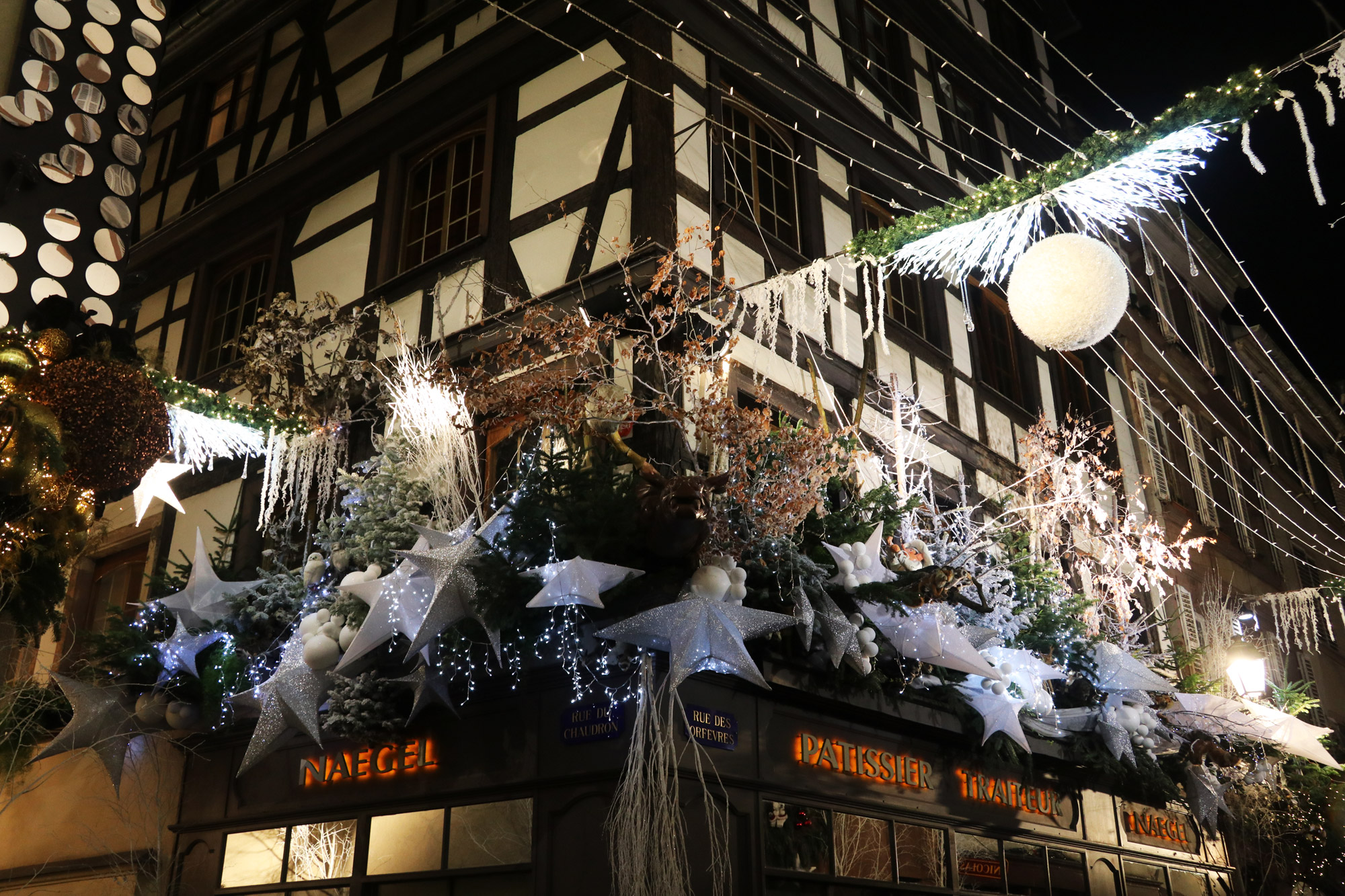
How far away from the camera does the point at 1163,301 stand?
721 inches

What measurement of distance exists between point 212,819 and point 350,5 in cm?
823

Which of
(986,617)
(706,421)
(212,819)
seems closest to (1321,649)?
Answer: (986,617)

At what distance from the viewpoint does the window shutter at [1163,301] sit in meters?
17.5

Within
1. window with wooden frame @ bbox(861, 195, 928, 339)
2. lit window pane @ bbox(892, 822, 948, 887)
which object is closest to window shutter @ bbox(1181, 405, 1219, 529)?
window with wooden frame @ bbox(861, 195, 928, 339)

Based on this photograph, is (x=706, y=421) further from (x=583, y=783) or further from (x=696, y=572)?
(x=583, y=783)

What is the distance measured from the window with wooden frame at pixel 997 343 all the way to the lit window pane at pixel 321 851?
8.02 metres

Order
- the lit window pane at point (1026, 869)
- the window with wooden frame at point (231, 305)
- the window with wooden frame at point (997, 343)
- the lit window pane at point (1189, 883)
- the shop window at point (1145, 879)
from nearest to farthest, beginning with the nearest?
the lit window pane at point (1026, 869), the shop window at point (1145, 879), the lit window pane at point (1189, 883), the window with wooden frame at point (231, 305), the window with wooden frame at point (997, 343)

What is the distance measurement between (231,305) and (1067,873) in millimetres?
9695

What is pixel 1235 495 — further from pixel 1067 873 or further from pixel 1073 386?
pixel 1067 873

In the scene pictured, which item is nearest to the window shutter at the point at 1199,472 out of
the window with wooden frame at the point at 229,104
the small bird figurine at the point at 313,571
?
the small bird figurine at the point at 313,571

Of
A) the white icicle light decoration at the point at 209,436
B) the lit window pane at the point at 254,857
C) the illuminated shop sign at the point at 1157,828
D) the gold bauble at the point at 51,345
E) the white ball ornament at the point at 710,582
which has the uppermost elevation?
the white icicle light decoration at the point at 209,436

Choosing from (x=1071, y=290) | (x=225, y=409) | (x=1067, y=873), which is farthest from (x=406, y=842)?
A: (x=1067, y=873)

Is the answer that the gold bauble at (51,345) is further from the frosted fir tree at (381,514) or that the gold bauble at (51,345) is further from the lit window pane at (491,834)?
the lit window pane at (491,834)

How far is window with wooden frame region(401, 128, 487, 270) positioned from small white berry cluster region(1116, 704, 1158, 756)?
22.3 ft
